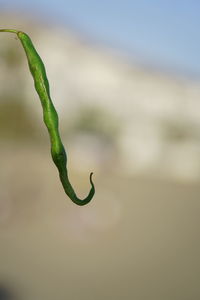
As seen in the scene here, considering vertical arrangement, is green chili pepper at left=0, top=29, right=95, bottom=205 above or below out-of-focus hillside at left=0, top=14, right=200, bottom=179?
above

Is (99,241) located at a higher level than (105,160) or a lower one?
higher

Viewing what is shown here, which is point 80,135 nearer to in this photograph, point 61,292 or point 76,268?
point 76,268

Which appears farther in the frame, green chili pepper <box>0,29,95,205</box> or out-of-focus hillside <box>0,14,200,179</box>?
out-of-focus hillside <box>0,14,200,179</box>

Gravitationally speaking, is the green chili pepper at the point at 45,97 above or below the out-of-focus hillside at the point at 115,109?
above

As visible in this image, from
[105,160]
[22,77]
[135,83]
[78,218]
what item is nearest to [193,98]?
[135,83]

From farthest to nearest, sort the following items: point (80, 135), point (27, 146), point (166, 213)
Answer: point (80, 135), point (27, 146), point (166, 213)

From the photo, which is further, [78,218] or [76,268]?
[78,218]

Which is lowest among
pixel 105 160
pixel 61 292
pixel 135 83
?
pixel 105 160

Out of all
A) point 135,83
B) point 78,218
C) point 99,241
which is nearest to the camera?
point 99,241

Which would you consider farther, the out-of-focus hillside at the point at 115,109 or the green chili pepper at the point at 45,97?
the out-of-focus hillside at the point at 115,109

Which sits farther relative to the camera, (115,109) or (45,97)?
(115,109)
